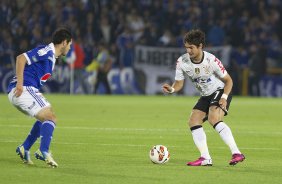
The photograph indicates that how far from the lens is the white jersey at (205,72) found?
11.6m

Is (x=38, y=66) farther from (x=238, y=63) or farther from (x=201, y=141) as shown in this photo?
(x=238, y=63)

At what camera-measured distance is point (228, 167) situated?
1109 cm

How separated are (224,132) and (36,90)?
2.58 m

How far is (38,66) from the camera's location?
436 inches

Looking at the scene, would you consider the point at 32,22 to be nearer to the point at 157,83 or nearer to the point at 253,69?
the point at 157,83

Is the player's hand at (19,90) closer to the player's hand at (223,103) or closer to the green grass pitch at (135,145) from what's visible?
the green grass pitch at (135,145)

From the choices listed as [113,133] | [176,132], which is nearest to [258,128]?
[176,132]

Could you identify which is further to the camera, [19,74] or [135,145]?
[135,145]

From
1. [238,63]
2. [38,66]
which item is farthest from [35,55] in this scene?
[238,63]

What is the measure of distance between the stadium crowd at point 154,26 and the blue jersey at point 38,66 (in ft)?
69.0

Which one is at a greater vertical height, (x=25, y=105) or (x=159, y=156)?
(x=25, y=105)

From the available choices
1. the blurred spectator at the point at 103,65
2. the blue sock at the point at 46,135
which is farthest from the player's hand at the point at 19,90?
the blurred spectator at the point at 103,65

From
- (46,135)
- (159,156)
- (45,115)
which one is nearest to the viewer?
(46,135)

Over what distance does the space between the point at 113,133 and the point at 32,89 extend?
5.30m
